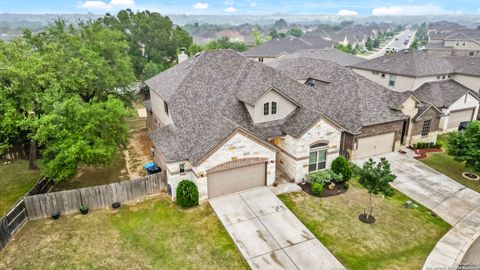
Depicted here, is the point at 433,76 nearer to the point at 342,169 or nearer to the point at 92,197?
the point at 342,169

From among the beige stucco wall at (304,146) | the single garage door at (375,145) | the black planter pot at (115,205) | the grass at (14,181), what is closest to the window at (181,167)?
the black planter pot at (115,205)

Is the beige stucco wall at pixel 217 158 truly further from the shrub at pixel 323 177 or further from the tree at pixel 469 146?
the tree at pixel 469 146

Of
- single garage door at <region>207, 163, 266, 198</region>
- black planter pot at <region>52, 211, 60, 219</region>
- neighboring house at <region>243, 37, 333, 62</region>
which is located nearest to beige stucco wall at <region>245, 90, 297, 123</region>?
single garage door at <region>207, 163, 266, 198</region>

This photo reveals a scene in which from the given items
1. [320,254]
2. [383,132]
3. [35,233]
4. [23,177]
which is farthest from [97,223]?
[383,132]

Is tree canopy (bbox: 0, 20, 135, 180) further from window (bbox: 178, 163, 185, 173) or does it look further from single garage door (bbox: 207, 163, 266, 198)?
single garage door (bbox: 207, 163, 266, 198)

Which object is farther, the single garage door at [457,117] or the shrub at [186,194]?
the single garage door at [457,117]

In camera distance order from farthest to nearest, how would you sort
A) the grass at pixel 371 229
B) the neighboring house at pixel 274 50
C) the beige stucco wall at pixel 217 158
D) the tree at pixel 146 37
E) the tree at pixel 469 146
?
the neighboring house at pixel 274 50, the tree at pixel 146 37, the tree at pixel 469 146, the beige stucco wall at pixel 217 158, the grass at pixel 371 229
